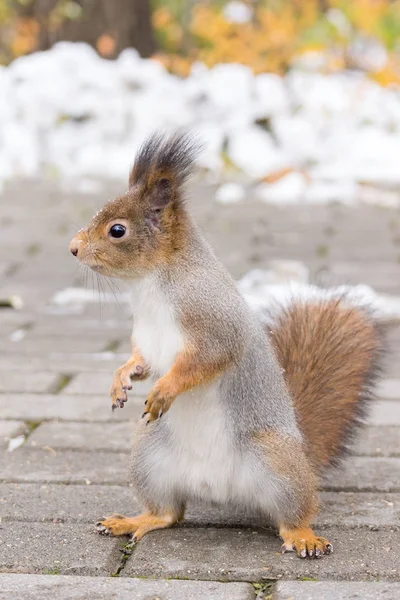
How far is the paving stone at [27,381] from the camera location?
3518 mm

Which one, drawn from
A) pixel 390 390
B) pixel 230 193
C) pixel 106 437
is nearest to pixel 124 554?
pixel 106 437

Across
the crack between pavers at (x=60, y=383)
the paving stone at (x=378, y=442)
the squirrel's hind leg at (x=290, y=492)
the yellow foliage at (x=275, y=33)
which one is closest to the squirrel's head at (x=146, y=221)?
the squirrel's hind leg at (x=290, y=492)

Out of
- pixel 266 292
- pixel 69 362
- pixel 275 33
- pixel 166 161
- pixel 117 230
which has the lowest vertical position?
pixel 69 362

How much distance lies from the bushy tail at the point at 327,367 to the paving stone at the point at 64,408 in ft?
2.47

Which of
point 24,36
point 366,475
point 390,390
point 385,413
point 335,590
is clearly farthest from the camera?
point 24,36

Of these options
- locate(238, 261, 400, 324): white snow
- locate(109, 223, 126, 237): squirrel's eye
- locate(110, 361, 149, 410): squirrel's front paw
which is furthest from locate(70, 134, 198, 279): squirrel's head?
locate(238, 261, 400, 324): white snow

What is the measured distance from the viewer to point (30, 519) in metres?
2.43

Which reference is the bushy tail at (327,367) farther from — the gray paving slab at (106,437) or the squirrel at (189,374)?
the gray paving slab at (106,437)

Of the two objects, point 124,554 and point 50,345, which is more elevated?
point 50,345

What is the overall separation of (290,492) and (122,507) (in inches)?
19.1

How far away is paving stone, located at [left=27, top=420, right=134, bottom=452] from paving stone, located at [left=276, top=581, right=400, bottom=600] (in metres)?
0.98

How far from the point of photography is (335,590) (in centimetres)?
203

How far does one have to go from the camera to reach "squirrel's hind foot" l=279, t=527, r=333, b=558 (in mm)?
2217

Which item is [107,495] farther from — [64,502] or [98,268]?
[98,268]
